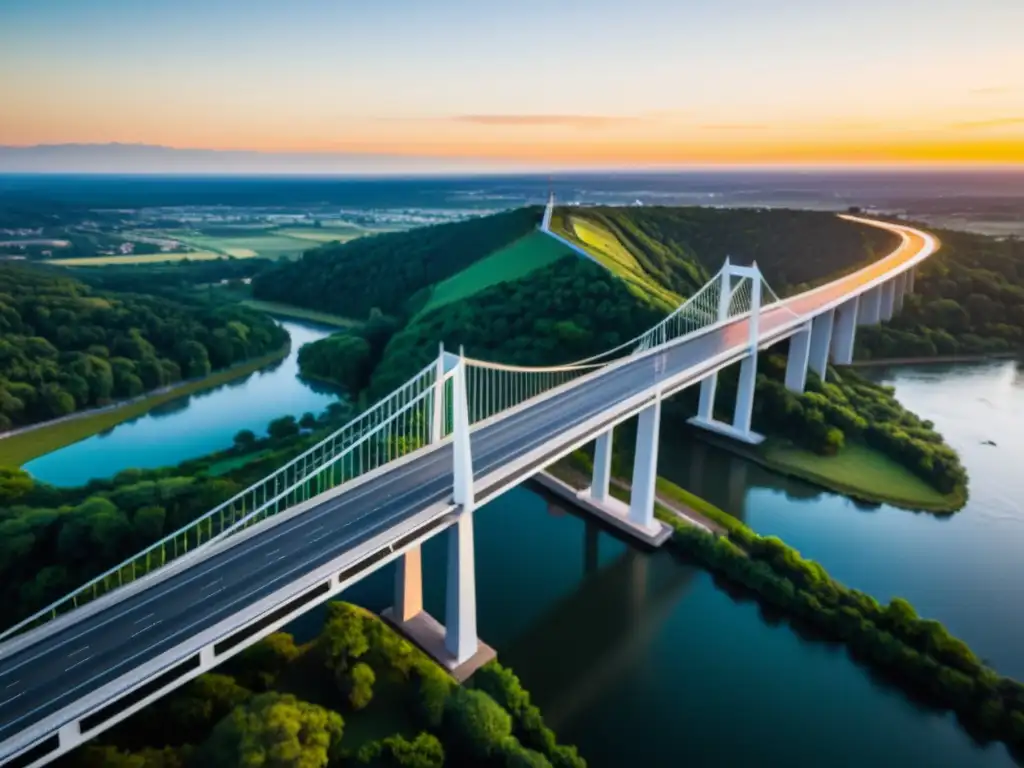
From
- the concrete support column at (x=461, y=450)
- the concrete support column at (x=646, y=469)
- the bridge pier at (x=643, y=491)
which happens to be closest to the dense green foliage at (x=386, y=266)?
the bridge pier at (x=643, y=491)

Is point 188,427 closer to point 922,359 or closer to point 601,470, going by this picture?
point 601,470

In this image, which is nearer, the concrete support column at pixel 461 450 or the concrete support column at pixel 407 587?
the concrete support column at pixel 461 450

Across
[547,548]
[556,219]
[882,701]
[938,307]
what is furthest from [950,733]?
[556,219]

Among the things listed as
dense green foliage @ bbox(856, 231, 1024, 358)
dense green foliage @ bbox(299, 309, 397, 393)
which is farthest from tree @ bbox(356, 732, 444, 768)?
dense green foliage @ bbox(856, 231, 1024, 358)

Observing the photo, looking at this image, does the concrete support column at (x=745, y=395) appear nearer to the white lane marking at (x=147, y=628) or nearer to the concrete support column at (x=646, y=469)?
the concrete support column at (x=646, y=469)

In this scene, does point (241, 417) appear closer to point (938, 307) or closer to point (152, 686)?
point (152, 686)

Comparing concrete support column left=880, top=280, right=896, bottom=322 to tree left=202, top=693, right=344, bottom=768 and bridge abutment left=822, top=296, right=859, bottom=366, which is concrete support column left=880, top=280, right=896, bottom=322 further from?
tree left=202, top=693, right=344, bottom=768
